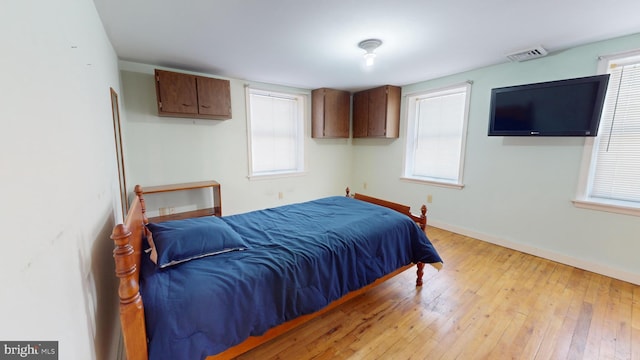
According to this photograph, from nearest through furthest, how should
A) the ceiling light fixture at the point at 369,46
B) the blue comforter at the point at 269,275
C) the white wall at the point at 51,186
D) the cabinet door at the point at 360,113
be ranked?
the white wall at the point at 51,186 → the blue comforter at the point at 269,275 → the ceiling light fixture at the point at 369,46 → the cabinet door at the point at 360,113

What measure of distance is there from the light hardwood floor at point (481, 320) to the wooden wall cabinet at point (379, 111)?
8.15ft

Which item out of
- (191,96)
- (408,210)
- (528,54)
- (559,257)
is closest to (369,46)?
(408,210)

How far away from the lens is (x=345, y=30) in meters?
2.11

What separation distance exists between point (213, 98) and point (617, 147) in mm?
4493

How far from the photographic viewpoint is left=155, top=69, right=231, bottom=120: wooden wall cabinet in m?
2.91

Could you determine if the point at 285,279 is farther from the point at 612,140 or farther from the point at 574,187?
the point at 612,140

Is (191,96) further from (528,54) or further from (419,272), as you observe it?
(528,54)

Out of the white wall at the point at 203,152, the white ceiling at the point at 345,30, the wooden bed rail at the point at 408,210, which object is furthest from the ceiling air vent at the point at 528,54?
the white wall at the point at 203,152

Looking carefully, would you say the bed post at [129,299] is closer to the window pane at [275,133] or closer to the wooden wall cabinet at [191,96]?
the wooden wall cabinet at [191,96]

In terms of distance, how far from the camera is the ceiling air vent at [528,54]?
256 cm

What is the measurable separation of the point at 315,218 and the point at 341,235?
1.61ft

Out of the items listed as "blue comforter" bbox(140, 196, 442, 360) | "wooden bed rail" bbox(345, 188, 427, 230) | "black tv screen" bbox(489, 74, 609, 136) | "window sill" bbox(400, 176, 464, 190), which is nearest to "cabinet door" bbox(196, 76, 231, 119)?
"blue comforter" bbox(140, 196, 442, 360)

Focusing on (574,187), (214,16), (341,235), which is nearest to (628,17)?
(574,187)

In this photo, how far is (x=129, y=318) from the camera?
3.38 feet
